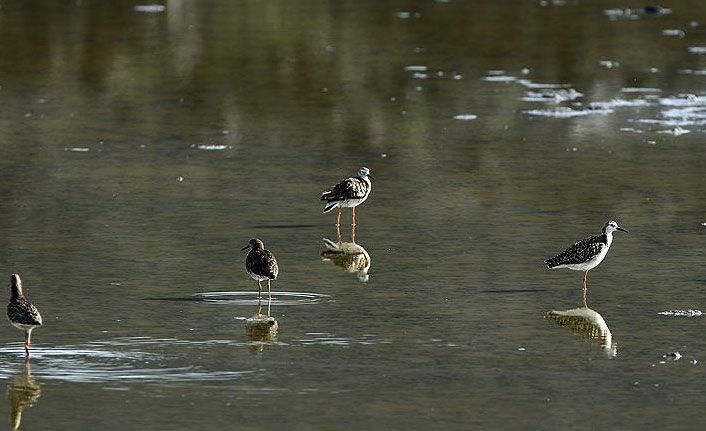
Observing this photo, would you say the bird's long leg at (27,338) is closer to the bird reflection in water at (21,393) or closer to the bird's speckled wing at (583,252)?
the bird reflection in water at (21,393)

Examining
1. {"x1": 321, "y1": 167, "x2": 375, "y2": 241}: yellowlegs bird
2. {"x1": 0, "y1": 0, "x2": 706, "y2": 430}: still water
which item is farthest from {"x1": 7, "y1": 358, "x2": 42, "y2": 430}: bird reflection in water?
{"x1": 321, "y1": 167, "x2": 375, "y2": 241}: yellowlegs bird

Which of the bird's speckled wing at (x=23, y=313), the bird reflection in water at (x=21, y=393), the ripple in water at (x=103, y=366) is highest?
the bird's speckled wing at (x=23, y=313)

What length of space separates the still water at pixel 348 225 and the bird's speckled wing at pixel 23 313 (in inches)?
11.9

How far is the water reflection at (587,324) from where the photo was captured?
1360cm

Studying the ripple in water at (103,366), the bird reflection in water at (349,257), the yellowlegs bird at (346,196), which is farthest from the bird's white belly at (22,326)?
the yellowlegs bird at (346,196)

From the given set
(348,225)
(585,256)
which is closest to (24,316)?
(585,256)

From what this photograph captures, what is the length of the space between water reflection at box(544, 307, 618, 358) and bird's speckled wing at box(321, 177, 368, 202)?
446 centimetres

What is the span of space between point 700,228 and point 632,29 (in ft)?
74.4

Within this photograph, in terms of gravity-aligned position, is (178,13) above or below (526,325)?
below

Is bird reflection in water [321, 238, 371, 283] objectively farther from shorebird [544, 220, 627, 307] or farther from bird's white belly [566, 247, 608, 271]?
bird's white belly [566, 247, 608, 271]

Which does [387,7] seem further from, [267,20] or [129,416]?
[129,416]

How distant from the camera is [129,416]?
1118cm

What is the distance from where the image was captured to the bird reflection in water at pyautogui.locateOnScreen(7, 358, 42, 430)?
1126 cm

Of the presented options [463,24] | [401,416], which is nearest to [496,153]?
[401,416]
